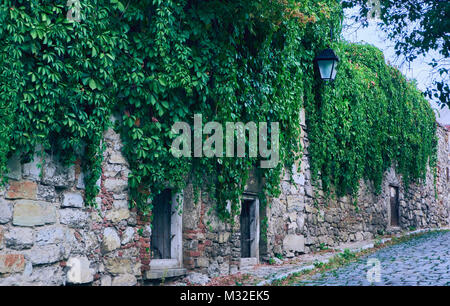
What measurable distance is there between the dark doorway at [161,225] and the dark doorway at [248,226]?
81.0 inches

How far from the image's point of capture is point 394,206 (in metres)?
16.6

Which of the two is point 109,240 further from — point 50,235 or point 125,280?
point 50,235

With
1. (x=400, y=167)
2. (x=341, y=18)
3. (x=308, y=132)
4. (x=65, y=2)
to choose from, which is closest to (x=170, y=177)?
(x=65, y=2)

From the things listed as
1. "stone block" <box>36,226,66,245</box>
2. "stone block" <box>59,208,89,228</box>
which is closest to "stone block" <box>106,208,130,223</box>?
"stone block" <box>59,208,89,228</box>

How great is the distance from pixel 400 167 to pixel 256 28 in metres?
10.3

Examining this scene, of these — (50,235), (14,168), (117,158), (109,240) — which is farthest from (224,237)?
(14,168)

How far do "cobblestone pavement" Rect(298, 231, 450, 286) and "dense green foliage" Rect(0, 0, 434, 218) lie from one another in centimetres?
195

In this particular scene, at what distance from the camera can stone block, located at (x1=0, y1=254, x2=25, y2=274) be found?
496 cm

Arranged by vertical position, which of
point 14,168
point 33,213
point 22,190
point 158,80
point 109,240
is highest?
point 158,80

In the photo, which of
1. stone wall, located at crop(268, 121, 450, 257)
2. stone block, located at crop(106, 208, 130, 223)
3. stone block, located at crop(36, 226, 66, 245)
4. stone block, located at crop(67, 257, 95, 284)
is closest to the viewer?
stone block, located at crop(36, 226, 66, 245)

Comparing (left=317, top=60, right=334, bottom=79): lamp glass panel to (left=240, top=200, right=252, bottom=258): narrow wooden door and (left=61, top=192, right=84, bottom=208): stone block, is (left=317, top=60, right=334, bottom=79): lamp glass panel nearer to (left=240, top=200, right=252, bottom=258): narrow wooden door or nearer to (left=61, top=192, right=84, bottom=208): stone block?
(left=240, top=200, right=252, bottom=258): narrow wooden door

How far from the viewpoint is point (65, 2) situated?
5.48 metres

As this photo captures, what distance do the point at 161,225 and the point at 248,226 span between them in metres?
2.35

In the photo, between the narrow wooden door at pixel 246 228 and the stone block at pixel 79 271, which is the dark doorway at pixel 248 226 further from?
the stone block at pixel 79 271
